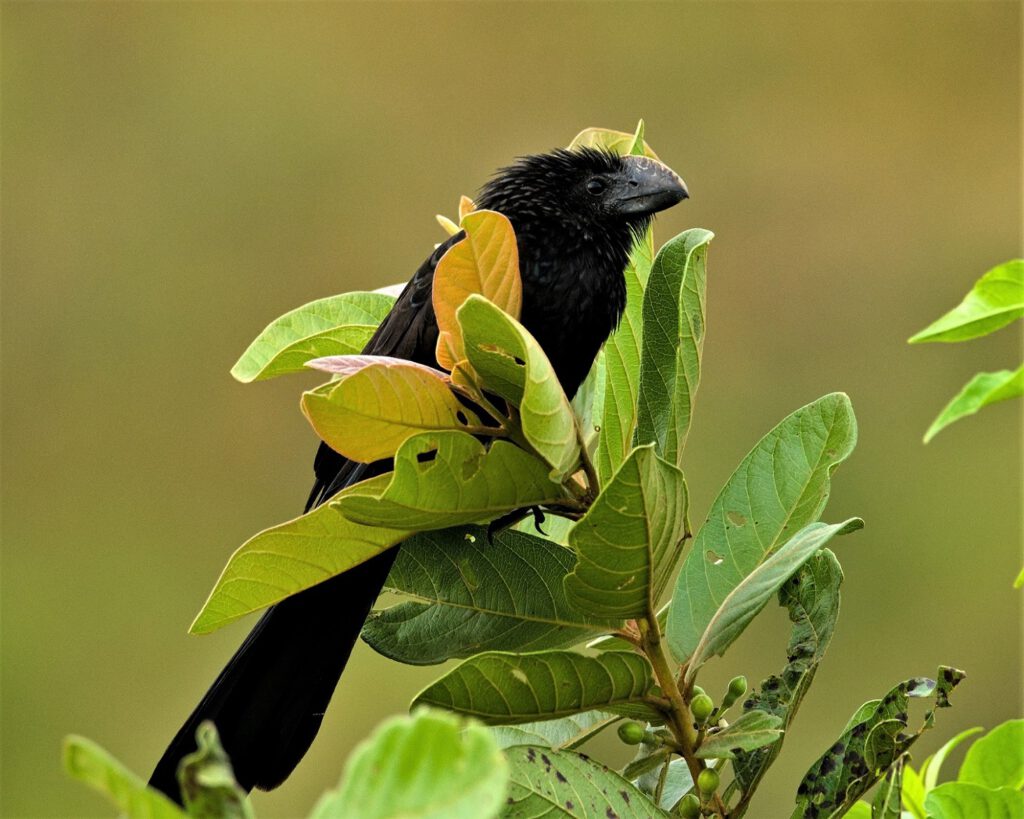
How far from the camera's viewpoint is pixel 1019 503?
672 cm

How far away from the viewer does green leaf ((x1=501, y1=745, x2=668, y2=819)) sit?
3.77 ft

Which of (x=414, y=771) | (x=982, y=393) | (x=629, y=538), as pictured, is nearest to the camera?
(x=414, y=771)

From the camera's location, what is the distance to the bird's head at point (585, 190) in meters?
2.23

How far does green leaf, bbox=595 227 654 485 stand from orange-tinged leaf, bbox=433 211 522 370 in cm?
26

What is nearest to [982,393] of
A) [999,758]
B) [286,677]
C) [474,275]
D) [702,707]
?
[999,758]

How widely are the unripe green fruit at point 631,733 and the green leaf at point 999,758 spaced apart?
397 mm

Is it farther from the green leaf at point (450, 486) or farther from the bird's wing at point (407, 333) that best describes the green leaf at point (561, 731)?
the bird's wing at point (407, 333)

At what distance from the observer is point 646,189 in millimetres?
2225

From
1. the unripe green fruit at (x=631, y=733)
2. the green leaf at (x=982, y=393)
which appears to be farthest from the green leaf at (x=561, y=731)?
the green leaf at (x=982, y=393)

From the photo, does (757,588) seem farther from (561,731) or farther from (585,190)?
(585,190)

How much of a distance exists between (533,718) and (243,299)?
6.99 meters

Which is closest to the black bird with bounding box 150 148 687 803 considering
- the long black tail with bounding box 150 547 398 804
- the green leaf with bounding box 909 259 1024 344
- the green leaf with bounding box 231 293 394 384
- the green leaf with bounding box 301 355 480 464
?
the long black tail with bounding box 150 547 398 804

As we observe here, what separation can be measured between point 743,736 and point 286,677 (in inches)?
33.5

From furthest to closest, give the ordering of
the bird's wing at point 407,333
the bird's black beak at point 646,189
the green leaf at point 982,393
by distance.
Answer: the bird's black beak at point 646,189 < the bird's wing at point 407,333 < the green leaf at point 982,393
